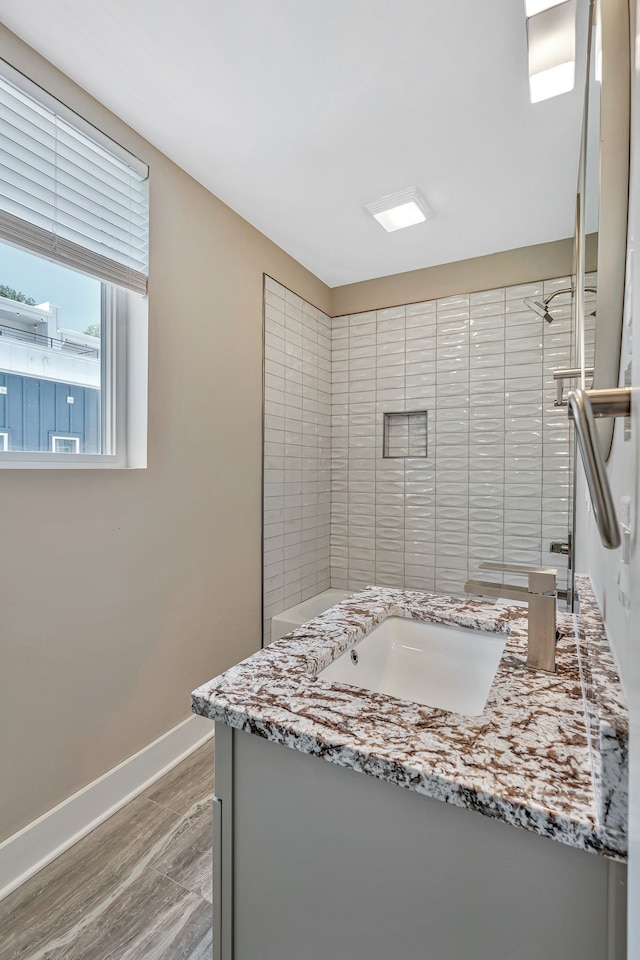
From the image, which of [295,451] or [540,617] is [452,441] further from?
[540,617]

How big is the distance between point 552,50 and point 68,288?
1728 millimetres

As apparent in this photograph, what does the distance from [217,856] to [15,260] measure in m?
1.72

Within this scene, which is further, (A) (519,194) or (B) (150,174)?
(A) (519,194)

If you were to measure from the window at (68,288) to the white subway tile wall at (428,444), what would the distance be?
3.01 feet

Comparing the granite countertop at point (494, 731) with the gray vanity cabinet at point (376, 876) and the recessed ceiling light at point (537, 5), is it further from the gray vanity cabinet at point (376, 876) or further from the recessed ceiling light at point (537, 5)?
the recessed ceiling light at point (537, 5)

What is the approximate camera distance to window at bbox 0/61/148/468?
4.70ft

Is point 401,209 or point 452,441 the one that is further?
point 452,441

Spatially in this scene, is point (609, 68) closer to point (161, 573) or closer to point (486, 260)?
point (161, 573)

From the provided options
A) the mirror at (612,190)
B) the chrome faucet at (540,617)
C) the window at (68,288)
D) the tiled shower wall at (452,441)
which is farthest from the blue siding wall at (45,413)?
the tiled shower wall at (452,441)

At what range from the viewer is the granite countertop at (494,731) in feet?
1.76

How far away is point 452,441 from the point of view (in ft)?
9.61

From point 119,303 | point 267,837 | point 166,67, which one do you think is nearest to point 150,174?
point 166,67

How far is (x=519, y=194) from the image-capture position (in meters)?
2.19

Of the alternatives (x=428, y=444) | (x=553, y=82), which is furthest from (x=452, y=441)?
(x=553, y=82)
